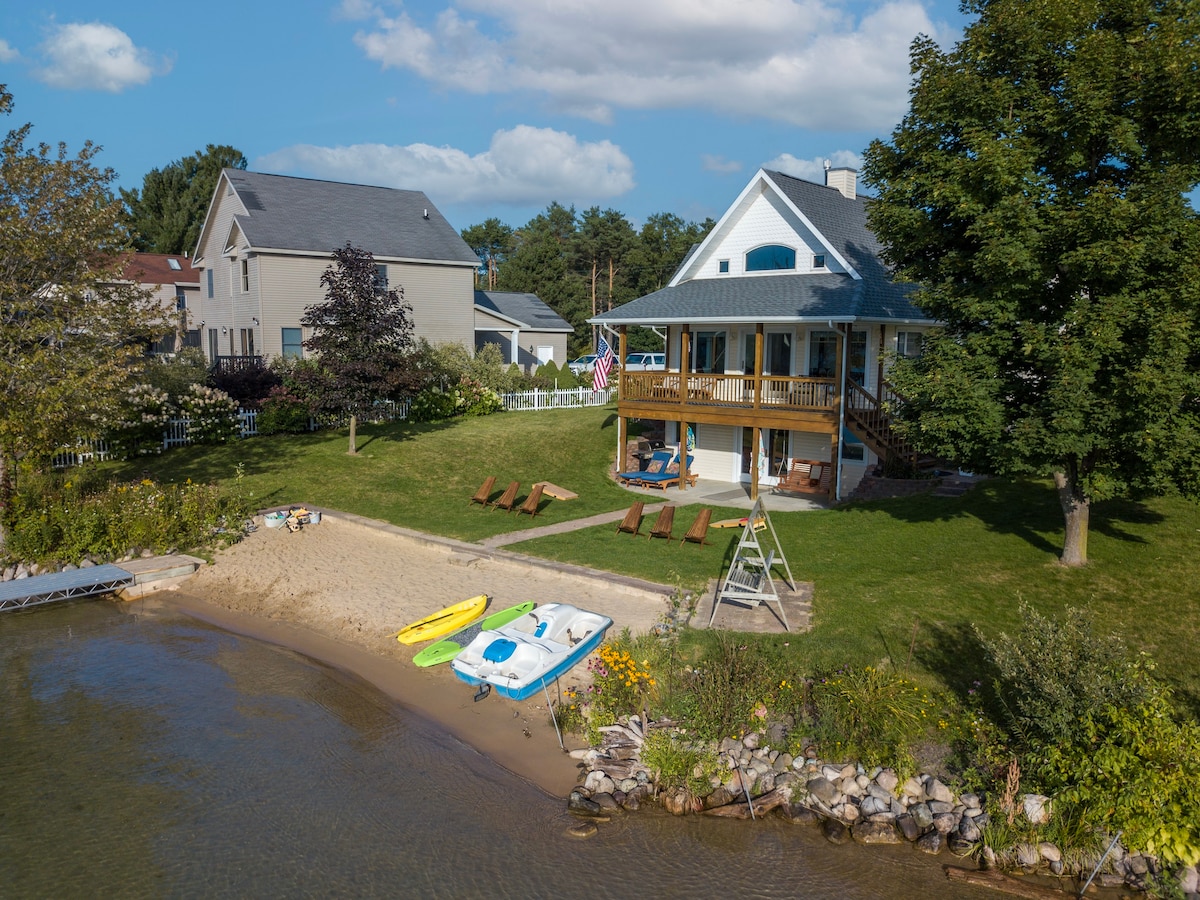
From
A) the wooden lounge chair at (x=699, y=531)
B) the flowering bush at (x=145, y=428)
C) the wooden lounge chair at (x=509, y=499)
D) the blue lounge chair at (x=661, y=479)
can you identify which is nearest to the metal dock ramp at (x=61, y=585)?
the flowering bush at (x=145, y=428)

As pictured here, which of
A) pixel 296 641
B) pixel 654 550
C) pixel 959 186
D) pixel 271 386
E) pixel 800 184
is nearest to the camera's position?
pixel 959 186

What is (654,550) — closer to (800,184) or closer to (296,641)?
(296,641)

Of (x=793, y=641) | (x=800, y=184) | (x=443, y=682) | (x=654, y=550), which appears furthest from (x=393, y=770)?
(x=800, y=184)

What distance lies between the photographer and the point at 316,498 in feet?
74.0

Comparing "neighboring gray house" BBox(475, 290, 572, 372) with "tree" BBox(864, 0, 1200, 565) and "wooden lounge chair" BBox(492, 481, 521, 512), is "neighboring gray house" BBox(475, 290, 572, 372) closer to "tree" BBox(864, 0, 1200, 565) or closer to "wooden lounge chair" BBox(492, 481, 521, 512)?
"wooden lounge chair" BBox(492, 481, 521, 512)

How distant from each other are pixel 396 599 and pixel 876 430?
42.0ft

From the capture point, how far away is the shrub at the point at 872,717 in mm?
10398

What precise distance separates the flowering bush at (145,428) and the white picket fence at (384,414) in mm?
325

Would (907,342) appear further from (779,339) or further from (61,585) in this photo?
(61,585)

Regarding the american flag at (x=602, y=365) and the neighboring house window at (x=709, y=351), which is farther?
the american flag at (x=602, y=365)

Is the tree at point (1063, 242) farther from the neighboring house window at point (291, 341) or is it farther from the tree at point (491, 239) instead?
the tree at point (491, 239)

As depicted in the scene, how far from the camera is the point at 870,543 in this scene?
55.8 feet

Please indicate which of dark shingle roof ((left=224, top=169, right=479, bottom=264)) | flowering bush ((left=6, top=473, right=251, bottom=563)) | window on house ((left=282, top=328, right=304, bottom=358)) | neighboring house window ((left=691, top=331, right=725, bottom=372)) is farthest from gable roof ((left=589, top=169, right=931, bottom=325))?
window on house ((left=282, top=328, right=304, bottom=358))

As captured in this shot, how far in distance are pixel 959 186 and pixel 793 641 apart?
7.51 meters
